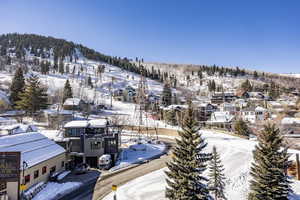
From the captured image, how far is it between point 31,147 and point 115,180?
34.6ft

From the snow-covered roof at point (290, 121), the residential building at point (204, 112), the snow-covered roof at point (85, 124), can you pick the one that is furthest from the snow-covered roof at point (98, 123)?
the residential building at point (204, 112)

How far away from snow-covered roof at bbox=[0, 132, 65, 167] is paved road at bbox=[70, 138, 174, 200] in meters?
6.51

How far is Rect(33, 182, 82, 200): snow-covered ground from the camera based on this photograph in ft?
66.6

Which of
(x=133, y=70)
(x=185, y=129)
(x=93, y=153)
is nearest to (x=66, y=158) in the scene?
(x=93, y=153)

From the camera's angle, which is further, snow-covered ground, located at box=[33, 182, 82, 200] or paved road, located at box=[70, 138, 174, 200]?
paved road, located at box=[70, 138, 174, 200]

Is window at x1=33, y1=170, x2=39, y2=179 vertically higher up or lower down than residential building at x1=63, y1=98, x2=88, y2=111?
lower down

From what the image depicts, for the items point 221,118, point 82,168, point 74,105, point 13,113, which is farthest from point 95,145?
point 221,118

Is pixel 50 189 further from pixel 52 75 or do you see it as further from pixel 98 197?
pixel 52 75

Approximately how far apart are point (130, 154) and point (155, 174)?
1176 centimetres

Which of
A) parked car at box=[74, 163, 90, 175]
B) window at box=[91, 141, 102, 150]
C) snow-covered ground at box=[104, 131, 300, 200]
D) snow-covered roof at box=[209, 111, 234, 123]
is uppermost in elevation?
snow-covered roof at box=[209, 111, 234, 123]

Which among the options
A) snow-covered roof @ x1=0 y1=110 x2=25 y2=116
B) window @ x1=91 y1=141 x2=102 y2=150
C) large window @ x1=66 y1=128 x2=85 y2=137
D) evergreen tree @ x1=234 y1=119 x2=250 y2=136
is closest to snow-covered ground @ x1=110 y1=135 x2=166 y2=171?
window @ x1=91 y1=141 x2=102 y2=150

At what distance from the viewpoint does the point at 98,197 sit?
66.5ft

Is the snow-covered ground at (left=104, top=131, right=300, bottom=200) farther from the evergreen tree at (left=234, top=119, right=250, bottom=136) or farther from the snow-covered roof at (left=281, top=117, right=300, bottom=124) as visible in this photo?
the snow-covered roof at (left=281, top=117, right=300, bottom=124)

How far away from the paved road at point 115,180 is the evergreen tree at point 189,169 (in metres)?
8.60
